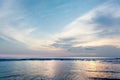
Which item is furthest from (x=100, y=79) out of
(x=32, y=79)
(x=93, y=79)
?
(x=32, y=79)

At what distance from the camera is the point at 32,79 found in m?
42.3

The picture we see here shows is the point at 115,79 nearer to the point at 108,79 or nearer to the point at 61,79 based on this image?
the point at 108,79

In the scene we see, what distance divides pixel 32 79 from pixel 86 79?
13349mm

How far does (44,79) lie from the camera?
42656mm

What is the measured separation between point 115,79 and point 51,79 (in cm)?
1561

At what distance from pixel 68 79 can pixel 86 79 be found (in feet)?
14.6

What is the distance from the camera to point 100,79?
41.9 metres

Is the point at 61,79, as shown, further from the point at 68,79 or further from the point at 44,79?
the point at 44,79

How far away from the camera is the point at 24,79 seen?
1661 inches

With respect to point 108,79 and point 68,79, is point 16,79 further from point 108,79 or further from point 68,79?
point 108,79

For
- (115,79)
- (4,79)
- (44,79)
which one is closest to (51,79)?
(44,79)

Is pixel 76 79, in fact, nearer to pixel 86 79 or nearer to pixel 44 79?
pixel 86 79

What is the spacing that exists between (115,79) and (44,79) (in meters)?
17.4

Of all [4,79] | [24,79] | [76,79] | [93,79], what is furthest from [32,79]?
[93,79]
